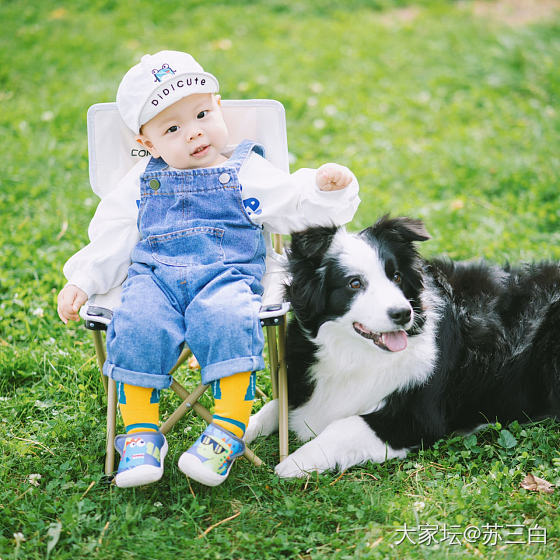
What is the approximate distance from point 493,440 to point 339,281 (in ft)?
3.49

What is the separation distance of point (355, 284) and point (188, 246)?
687 mm

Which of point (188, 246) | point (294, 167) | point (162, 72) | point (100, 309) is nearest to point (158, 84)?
point (162, 72)

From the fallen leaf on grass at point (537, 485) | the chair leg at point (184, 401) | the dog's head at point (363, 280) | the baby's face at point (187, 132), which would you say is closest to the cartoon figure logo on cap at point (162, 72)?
the baby's face at point (187, 132)

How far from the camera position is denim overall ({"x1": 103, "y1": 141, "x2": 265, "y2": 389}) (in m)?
2.35

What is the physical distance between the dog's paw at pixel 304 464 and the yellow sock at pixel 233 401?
1.07 feet

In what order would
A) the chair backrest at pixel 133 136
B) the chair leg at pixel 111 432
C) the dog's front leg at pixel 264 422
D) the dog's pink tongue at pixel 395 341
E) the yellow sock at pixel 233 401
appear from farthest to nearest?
the chair backrest at pixel 133 136
the dog's front leg at pixel 264 422
the chair leg at pixel 111 432
the dog's pink tongue at pixel 395 341
the yellow sock at pixel 233 401

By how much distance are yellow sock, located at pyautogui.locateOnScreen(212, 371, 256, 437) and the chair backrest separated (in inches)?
44.8

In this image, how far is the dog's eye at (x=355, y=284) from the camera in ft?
8.11

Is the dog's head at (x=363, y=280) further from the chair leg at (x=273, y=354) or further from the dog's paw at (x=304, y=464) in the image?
the dog's paw at (x=304, y=464)

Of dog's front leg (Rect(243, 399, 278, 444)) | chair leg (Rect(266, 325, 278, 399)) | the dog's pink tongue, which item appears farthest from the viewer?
dog's front leg (Rect(243, 399, 278, 444))

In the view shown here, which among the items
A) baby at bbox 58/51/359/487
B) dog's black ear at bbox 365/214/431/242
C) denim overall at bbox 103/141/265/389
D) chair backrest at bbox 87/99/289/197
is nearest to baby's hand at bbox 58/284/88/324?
baby at bbox 58/51/359/487

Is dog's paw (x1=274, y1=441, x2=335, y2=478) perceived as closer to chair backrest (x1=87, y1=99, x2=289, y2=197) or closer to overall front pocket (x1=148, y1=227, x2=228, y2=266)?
overall front pocket (x1=148, y1=227, x2=228, y2=266)

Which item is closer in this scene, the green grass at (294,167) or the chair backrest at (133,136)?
the green grass at (294,167)

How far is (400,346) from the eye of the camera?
2496mm
